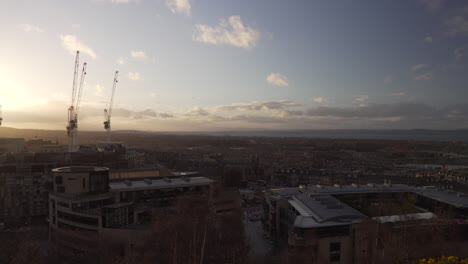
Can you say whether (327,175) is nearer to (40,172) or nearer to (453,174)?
(453,174)

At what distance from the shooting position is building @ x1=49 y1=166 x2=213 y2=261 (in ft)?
56.7

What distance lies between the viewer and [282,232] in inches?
841

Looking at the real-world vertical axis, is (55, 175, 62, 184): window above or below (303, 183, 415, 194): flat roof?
above

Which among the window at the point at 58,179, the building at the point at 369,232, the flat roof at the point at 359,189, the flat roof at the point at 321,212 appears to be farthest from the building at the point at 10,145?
the flat roof at the point at 321,212

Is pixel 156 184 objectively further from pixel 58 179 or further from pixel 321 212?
pixel 321 212

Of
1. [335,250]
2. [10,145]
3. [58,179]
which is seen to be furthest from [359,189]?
[10,145]

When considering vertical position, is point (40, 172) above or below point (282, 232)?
above

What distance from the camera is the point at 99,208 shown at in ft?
59.2

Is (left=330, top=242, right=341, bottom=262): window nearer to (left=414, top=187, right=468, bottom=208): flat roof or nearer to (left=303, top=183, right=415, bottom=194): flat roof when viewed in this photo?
(left=303, top=183, right=415, bottom=194): flat roof

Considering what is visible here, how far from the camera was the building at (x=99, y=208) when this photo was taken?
56.7 feet

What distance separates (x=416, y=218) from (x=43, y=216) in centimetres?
2384

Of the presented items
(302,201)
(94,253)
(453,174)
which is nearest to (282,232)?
(302,201)

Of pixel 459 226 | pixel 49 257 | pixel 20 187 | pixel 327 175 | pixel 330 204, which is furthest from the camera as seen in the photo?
pixel 327 175

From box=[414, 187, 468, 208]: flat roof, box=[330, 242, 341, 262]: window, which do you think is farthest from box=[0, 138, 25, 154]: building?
box=[414, 187, 468, 208]: flat roof
